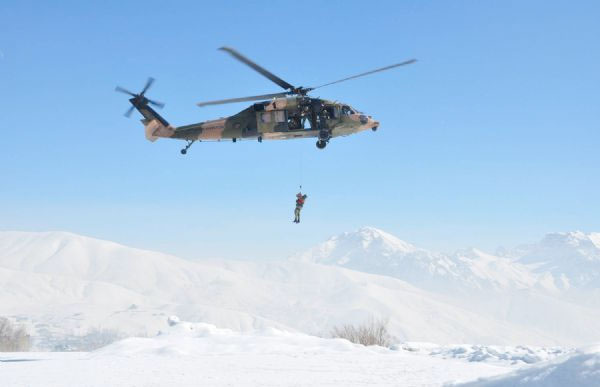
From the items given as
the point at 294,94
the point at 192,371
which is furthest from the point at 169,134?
the point at 192,371

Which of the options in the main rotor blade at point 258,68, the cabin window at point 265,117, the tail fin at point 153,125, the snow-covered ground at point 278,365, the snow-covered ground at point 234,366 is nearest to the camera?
the snow-covered ground at point 278,365

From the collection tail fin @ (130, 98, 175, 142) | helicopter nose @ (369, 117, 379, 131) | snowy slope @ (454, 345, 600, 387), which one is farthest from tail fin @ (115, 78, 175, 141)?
snowy slope @ (454, 345, 600, 387)

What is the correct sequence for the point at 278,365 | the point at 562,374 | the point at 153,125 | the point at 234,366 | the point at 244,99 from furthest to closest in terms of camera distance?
1. the point at 153,125
2. the point at 244,99
3. the point at 278,365
4. the point at 234,366
5. the point at 562,374

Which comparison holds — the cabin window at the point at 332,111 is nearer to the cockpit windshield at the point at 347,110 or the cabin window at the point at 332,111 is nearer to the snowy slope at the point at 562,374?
the cockpit windshield at the point at 347,110

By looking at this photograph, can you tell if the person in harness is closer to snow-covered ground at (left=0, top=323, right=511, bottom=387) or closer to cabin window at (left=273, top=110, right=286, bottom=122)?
cabin window at (left=273, top=110, right=286, bottom=122)

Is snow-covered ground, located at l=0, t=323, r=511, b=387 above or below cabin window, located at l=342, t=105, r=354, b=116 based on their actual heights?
below

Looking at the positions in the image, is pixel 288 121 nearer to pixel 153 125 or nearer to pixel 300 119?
pixel 300 119

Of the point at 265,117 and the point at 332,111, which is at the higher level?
the point at 332,111

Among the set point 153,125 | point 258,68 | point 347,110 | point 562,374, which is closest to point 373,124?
point 347,110

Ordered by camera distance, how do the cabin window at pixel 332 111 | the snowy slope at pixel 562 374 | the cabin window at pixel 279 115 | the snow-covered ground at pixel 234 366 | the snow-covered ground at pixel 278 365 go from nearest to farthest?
1. the snowy slope at pixel 562 374
2. the snow-covered ground at pixel 278 365
3. the snow-covered ground at pixel 234 366
4. the cabin window at pixel 332 111
5. the cabin window at pixel 279 115

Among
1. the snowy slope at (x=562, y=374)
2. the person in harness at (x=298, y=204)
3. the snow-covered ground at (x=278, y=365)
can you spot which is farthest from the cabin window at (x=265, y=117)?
the snowy slope at (x=562, y=374)

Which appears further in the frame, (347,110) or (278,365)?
(347,110)

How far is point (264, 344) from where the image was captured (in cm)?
2050

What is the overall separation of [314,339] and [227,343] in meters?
3.30
